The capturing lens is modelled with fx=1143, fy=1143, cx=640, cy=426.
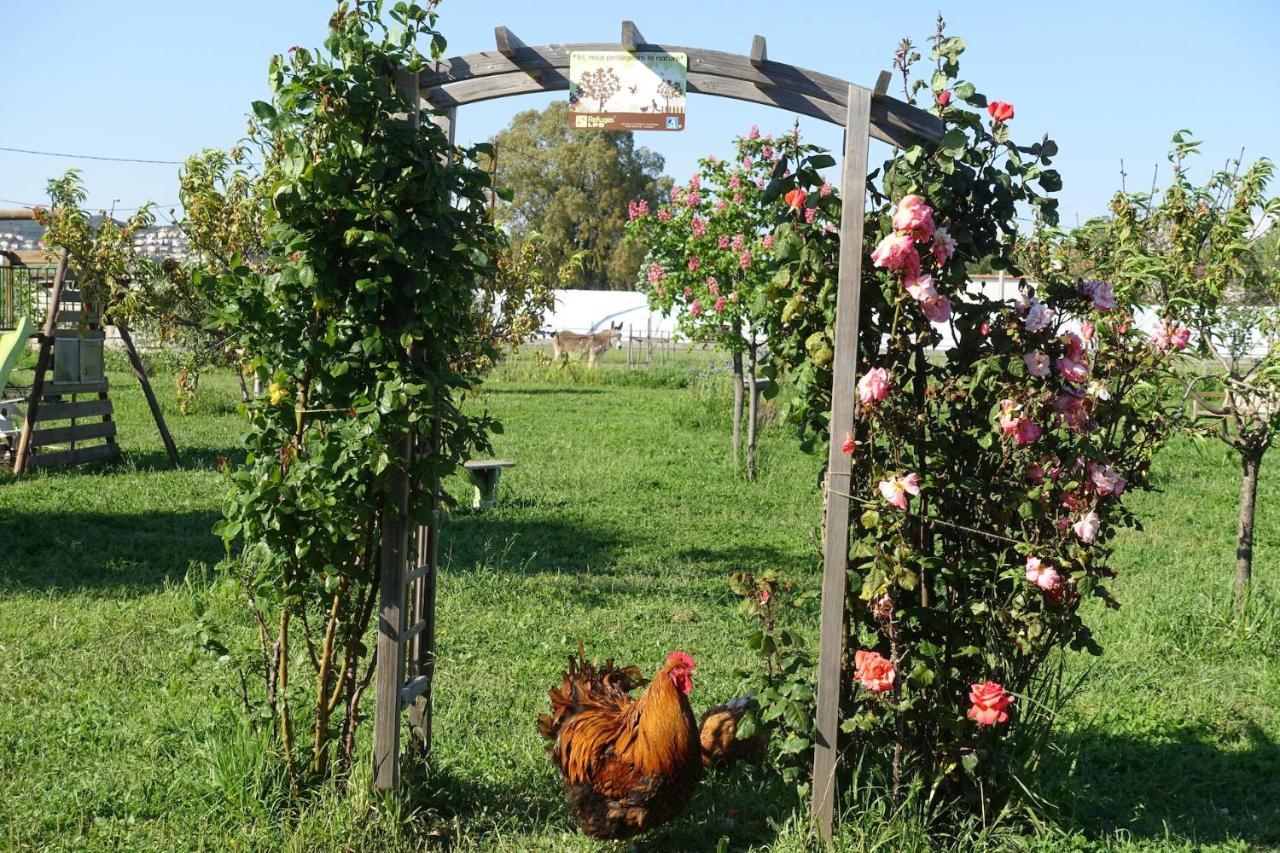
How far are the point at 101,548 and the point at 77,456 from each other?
12.5 feet

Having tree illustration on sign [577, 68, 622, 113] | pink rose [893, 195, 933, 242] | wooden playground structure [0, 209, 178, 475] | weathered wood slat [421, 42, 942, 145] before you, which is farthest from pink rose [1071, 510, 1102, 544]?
wooden playground structure [0, 209, 178, 475]

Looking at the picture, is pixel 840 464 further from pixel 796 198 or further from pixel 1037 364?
pixel 796 198

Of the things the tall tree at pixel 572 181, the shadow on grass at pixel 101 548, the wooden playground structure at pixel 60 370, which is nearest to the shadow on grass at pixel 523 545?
the shadow on grass at pixel 101 548

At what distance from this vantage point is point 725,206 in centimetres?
1124

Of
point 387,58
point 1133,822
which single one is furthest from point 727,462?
point 387,58

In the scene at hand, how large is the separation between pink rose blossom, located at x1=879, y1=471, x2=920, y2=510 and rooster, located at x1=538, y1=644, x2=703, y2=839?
897mm

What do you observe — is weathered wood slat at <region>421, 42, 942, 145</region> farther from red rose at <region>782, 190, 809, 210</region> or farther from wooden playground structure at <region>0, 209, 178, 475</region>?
wooden playground structure at <region>0, 209, 178, 475</region>

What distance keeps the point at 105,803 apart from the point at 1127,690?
14.9 ft

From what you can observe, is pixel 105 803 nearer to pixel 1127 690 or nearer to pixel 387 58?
pixel 387 58

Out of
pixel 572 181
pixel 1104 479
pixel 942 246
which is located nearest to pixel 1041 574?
pixel 1104 479

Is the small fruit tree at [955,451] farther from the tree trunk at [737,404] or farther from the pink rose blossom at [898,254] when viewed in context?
the tree trunk at [737,404]

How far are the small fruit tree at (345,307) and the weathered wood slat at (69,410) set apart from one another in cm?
790

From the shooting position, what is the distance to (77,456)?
11.1 metres

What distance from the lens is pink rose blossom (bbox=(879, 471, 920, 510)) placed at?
11.7ft
